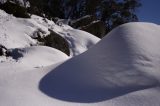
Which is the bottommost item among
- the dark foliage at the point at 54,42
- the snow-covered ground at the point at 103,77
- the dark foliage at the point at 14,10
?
the dark foliage at the point at 54,42

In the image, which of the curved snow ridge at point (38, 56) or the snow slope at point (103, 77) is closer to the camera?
the snow slope at point (103, 77)

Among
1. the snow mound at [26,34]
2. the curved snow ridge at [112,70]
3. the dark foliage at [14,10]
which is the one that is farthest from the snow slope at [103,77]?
the dark foliage at [14,10]

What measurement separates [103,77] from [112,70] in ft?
0.66

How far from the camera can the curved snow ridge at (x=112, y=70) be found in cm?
462

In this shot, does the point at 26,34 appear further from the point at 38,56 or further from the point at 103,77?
the point at 103,77

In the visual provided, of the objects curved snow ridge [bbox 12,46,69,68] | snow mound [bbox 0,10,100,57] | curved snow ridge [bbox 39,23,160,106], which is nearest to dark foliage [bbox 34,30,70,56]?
snow mound [bbox 0,10,100,57]

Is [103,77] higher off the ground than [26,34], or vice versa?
[103,77]

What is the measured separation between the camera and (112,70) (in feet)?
16.6

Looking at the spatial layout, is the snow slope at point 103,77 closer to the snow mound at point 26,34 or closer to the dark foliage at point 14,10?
the snow mound at point 26,34

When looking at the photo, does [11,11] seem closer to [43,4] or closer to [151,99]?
[151,99]

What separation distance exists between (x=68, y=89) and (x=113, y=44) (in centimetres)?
131

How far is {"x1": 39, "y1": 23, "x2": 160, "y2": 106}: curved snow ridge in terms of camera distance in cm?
462

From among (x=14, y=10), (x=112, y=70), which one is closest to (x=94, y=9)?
(x=14, y=10)

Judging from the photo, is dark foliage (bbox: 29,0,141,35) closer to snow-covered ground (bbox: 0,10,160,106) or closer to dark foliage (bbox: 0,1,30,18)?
dark foliage (bbox: 0,1,30,18)
